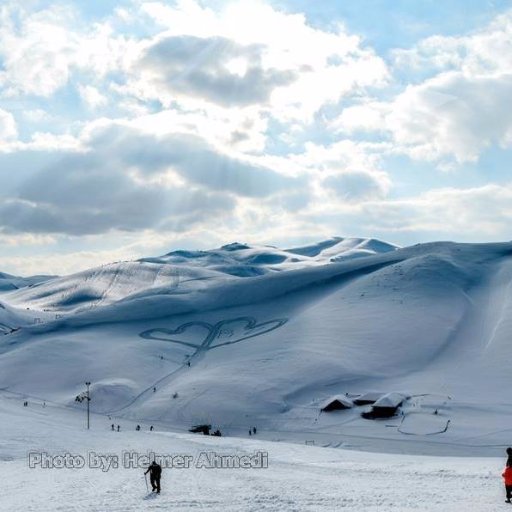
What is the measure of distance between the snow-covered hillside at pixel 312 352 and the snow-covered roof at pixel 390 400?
1.28 metres

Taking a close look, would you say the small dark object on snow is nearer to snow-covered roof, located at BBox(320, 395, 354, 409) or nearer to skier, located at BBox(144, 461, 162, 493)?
snow-covered roof, located at BBox(320, 395, 354, 409)

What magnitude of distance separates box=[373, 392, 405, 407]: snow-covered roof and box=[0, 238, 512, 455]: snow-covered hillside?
1.28 m

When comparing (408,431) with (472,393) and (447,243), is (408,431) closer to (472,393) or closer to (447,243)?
(472,393)

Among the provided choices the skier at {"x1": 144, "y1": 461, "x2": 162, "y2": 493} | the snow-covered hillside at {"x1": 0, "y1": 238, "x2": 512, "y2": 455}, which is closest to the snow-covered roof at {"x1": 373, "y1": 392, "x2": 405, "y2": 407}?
the snow-covered hillside at {"x1": 0, "y1": 238, "x2": 512, "y2": 455}

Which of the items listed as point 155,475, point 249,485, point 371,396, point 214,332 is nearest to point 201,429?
point 371,396

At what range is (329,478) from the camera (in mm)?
30781

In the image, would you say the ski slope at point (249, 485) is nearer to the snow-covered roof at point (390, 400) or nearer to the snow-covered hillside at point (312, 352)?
the snow-covered hillside at point (312, 352)

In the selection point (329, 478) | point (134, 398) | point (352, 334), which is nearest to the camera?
point (329, 478)

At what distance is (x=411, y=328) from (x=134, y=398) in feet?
146

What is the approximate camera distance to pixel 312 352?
10425 cm

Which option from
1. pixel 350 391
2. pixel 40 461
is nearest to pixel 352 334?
pixel 350 391

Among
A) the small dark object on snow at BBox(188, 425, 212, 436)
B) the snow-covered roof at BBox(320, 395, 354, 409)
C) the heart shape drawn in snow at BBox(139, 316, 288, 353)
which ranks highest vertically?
the heart shape drawn in snow at BBox(139, 316, 288, 353)

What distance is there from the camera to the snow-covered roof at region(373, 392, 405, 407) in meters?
76.6

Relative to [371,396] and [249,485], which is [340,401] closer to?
[371,396]
